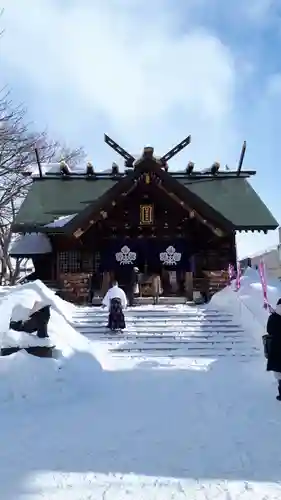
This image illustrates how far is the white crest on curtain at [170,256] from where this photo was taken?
1994 centimetres

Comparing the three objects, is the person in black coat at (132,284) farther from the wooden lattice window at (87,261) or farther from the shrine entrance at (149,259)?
the wooden lattice window at (87,261)

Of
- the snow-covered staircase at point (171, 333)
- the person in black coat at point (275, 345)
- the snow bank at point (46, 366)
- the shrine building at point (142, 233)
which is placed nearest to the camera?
the person in black coat at point (275, 345)

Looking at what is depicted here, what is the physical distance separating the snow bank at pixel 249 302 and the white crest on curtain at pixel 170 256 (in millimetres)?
4363

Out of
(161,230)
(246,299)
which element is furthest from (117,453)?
(161,230)

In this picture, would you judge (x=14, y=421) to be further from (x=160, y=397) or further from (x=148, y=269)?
(x=148, y=269)

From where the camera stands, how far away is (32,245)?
22.0 m

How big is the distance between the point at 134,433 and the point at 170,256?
14674 millimetres

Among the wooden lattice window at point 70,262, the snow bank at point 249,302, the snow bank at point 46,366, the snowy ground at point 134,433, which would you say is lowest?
the snowy ground at point 134,433

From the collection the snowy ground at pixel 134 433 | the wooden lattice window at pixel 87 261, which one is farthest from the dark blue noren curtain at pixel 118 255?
the snowy ground at pixel 134 433

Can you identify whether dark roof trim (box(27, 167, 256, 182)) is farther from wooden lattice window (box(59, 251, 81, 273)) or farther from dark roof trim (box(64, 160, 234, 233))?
wooden lattice window (box(59, 251, 81, 273))

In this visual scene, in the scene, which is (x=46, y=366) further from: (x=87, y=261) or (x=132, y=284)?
(x=87, y=261)

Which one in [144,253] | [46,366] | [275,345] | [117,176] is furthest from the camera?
[117,176]

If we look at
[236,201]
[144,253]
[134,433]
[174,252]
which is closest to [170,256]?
[174,252]

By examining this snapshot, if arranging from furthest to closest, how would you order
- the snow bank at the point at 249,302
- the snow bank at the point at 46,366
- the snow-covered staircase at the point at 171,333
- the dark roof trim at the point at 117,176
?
the dark roof trim at the point at 117,176, the snow bank at the point at 249,302, the snow-covered staircase at the point at 171,333, the snow bank at the point at 46,366
